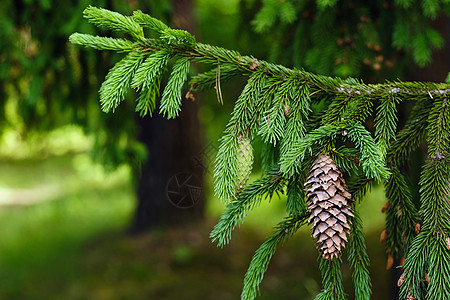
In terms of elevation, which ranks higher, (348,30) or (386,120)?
(348,30)

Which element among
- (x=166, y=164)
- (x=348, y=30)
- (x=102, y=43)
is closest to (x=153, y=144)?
(x=166, y=164)

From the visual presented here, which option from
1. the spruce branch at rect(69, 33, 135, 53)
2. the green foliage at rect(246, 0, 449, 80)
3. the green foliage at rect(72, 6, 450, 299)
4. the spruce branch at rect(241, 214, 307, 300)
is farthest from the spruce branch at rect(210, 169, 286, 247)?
the green foliage at rect(246, 0, 449, 80)

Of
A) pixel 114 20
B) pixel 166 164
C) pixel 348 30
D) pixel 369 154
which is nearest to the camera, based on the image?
pixel 369 154

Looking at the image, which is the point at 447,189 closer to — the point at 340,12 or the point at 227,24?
the point at 340,12

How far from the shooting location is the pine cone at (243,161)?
120 cm

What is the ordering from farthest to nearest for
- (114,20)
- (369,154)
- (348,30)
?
(348,30), (114,20), (369,154)

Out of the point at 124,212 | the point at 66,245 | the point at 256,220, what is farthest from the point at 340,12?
the point at 124,212

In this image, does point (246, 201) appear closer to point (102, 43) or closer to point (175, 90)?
point (175, 90)

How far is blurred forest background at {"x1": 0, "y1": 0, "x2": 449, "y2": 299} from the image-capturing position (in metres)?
2.27

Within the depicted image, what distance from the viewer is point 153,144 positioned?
201 inches

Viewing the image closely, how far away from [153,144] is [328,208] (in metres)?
4.19

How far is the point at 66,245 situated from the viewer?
5871 millimetres

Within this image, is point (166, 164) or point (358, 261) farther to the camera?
point (166, 164)

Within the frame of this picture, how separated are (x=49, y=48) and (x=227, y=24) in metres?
2.80
